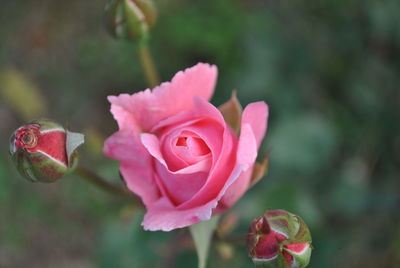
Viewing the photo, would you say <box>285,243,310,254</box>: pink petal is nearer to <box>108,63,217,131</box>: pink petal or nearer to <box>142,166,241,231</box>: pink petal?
<box>142,166,241,231</box>: pink petal

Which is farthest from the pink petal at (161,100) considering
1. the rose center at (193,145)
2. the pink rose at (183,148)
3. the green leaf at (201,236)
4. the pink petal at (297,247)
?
the pink petal at (297,247)

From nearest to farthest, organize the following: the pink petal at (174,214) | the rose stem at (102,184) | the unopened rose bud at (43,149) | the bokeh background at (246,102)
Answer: the pink petal at (174,214), the unopened rose bud at (43,149), the rose stem at (102,184), the bokeh background at (246,102)

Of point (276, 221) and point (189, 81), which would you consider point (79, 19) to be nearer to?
point (189, 81)

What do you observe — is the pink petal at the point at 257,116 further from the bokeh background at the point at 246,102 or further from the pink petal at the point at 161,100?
the bokeh background at the point at 246,102

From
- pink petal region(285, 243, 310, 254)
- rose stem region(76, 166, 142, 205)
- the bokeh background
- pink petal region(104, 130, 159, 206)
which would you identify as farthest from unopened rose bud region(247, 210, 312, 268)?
the bokeh background

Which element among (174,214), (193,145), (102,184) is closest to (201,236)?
(174,214)
